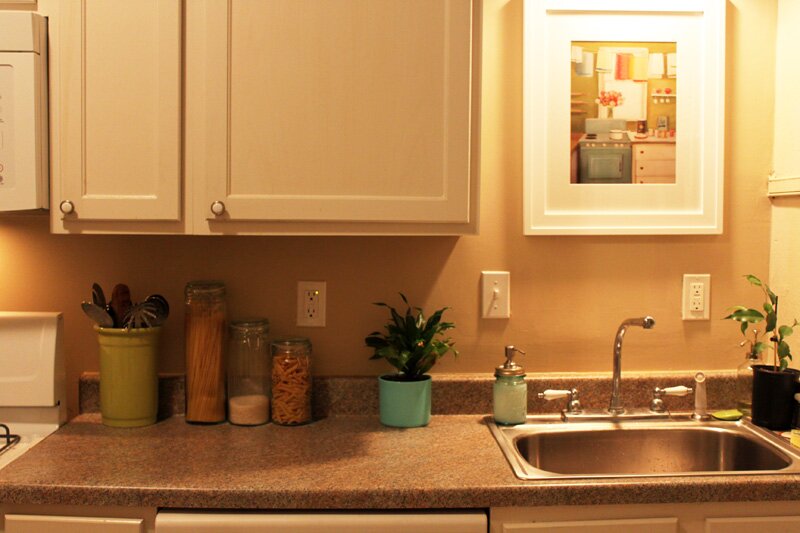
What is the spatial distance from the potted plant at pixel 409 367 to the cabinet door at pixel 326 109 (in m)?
0.35

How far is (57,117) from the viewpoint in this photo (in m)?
1.67

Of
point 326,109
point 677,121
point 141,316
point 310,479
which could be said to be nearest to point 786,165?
point 677,121

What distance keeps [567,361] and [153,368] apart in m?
1.09

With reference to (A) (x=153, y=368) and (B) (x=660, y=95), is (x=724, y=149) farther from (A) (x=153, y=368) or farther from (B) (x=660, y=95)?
(A) (x=153, y=368)

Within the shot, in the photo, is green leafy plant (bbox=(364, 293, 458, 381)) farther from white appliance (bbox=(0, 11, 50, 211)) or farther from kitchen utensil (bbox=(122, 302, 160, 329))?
white appliance (bbox=(0, 11, 50, 211))

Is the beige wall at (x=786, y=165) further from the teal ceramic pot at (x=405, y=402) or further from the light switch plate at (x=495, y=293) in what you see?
the teal ceramic pot at (x=405, y=402)

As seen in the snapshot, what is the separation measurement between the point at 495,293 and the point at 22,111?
1225 mm

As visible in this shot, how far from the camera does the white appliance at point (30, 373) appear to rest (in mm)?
1851

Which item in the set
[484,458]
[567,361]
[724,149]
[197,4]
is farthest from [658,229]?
[197,4]

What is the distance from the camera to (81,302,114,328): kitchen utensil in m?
1.83

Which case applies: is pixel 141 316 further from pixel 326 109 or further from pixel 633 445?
pixel 633 445

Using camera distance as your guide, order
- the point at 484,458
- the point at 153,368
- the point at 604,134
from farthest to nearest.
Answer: the point at 604,134, the point at 153,368, the point at 484,458

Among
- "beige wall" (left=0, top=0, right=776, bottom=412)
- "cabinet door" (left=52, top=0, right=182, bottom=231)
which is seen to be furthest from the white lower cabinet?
"cabinet door" (left=52, top=0, right=182, bottom=231)

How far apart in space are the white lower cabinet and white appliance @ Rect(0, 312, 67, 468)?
3.67 feet
